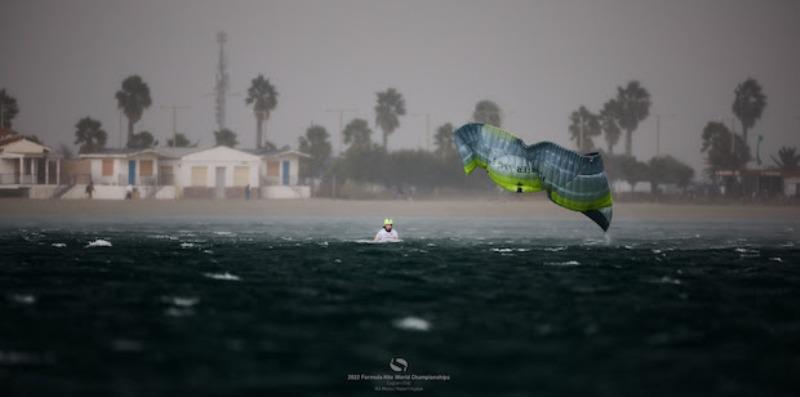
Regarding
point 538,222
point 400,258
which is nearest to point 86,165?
point 538,222

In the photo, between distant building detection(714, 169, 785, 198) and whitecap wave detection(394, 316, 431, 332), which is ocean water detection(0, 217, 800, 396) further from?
distant building detection(714, 169, 785, 198)

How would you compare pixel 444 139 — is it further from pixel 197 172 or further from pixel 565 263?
pixel 565 263

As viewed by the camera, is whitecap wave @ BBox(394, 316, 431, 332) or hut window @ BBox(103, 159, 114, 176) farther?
hut window @ BBox(103, 159, 114, 176)

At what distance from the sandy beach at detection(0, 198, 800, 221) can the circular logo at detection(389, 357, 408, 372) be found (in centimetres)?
6399

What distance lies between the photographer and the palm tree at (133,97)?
15762cm

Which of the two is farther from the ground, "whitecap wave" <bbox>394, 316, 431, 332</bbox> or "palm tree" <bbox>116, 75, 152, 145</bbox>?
"palm tree" <bbox>116, 75, 152, 145</bbox>

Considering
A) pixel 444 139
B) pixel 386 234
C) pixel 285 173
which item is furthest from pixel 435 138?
pixel 386 234

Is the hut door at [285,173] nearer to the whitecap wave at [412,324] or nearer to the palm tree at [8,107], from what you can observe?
the palm tree at [8,107]

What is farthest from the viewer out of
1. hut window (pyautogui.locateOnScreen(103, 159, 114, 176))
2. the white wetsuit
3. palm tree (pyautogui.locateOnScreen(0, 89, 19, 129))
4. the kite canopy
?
palm tree (pyautogui.locateOnScreen(0, 89, 19, 129))

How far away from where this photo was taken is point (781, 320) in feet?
69.8

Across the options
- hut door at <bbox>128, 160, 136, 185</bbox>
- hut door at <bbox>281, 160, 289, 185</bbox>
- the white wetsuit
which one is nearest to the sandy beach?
hut door at <bbox>281, 160, 289, 185</bbox>

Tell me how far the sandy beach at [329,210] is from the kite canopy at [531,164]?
4730 cm

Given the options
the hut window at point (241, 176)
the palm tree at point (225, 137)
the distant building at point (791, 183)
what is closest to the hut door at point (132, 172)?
the hut window at point (241, 176)

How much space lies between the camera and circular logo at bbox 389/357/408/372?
1595cm
